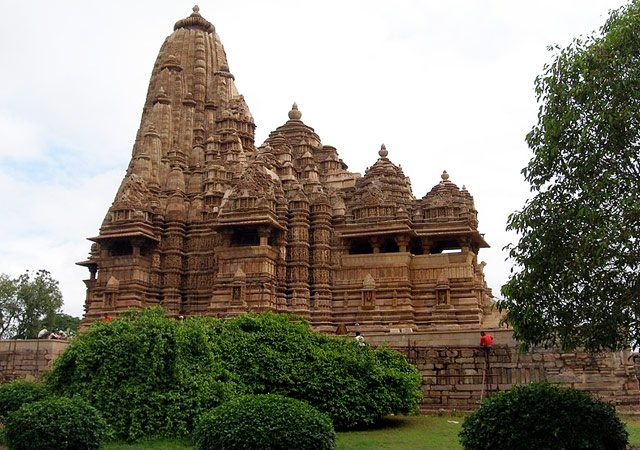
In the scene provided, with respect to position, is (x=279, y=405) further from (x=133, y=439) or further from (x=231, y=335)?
(x=231, y=335)

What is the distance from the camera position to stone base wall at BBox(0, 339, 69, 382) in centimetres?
2272

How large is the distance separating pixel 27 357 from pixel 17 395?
→ 739cm

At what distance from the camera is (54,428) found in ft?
41.8

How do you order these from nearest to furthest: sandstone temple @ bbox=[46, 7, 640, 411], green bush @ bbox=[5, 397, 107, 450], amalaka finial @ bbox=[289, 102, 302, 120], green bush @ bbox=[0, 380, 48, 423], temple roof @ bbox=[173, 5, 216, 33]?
green bush @ bbox=[5, 397, 107, 450]
green bush @ bbox=[0, 380, 48, 423]
sandstone temple @ bbox=[46, 7, 640, 411]
amalaka finial @ bbox=[289, 102, 302, 120]
temple roof @ bbox=[173, 5, 216, 33]

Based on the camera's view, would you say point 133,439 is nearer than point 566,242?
No

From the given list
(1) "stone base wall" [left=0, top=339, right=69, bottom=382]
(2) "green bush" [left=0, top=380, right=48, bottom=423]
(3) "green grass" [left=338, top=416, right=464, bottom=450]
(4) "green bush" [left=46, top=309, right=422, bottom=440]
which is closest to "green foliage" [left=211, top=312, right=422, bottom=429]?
(4) "green bush" [left=46, top=309, right=422, bottom=440]

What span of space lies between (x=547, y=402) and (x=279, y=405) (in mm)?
4540

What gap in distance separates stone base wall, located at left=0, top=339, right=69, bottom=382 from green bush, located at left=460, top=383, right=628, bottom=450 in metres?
15.6

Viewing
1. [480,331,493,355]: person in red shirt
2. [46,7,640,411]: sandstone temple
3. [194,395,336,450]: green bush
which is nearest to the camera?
[194,395,336,450]: green bush

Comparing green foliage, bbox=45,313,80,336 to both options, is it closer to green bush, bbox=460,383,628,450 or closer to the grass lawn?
the grass lawn

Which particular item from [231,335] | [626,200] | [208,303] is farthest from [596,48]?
[208,303]

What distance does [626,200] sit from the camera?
1115 centimetres

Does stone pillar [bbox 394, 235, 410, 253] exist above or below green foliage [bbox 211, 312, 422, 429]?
above

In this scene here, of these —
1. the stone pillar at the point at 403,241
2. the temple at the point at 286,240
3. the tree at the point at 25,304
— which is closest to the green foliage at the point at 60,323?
the tree at the point at 25,304
